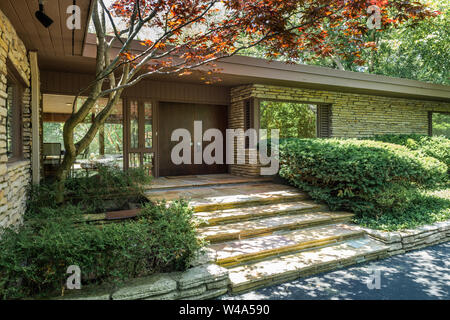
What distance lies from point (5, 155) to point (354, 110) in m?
8.36

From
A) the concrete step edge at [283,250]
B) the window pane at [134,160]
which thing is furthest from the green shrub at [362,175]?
the window pane at [134,160]

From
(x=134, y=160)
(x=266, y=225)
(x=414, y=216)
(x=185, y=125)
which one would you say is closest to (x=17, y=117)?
(x=134, y=160)

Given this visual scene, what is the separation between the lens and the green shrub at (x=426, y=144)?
7773 millimetres

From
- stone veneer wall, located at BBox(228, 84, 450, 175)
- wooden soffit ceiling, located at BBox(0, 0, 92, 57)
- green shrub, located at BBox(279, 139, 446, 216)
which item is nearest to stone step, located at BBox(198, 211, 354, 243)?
green shrub, located at BBox(279, 139, 446, 216)

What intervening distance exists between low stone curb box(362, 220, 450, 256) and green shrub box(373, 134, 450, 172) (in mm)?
3503

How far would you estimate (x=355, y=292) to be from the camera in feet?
9.43

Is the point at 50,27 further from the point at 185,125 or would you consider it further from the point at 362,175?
the point at 362,175

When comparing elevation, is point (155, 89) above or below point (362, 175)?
above

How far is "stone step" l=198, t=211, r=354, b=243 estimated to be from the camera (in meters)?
3.86

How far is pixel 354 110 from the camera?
28.9 ft

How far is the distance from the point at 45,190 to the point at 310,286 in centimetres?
370

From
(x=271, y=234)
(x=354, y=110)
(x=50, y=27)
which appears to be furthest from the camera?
(x=354, y=110)

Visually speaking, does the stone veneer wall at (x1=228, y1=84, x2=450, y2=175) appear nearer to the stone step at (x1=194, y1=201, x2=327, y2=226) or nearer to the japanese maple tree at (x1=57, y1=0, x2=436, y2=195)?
the stone step at (x1=194, y1=201, x2=327, y2=226)

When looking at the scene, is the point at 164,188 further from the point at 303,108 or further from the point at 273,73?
the point at 303,108
